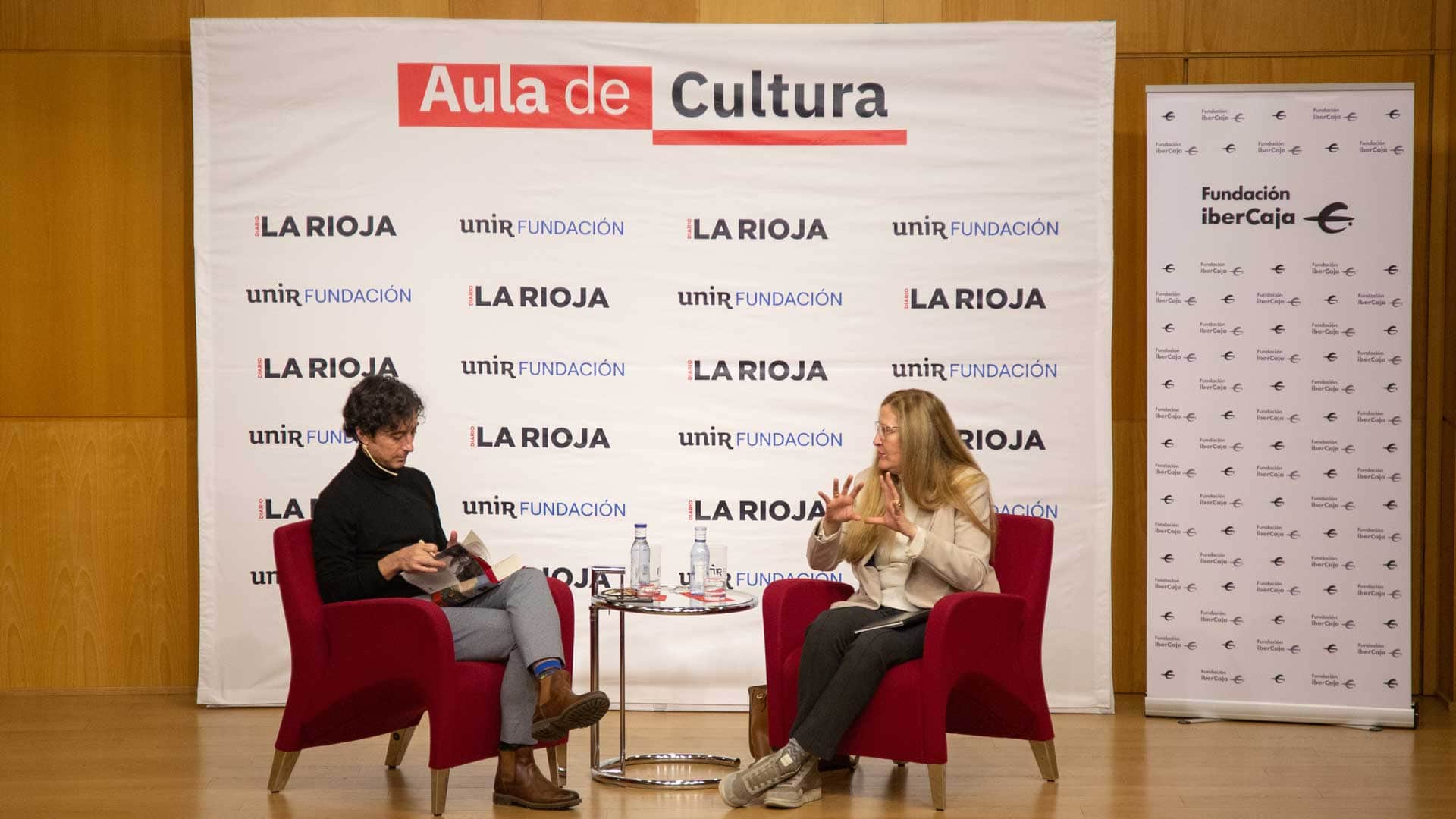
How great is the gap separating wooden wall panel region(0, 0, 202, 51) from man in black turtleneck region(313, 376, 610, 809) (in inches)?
90.0

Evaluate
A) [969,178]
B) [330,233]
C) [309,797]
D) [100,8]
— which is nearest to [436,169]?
[330,233]

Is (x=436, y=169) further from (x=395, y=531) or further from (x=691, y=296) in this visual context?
(x=395, y=531)

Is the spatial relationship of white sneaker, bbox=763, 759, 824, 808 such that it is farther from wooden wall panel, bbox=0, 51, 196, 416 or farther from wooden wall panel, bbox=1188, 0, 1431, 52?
wooden wall panel, bbox=1188, 0, 1431, 52

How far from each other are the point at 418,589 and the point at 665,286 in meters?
Answer: 1.80

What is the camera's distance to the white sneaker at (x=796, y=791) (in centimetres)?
415

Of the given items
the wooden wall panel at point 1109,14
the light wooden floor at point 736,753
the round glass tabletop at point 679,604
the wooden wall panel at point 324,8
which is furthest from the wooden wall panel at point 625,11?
the light wooden floor at point 736,753

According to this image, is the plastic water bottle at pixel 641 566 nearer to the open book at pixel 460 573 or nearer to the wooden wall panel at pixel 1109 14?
the open book at pixel 460 573

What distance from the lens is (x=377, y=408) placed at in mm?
4316

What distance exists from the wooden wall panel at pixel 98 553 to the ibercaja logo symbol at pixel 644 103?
5.56 feet

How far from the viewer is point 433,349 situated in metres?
5.59

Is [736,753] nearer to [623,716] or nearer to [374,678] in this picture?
[623,716]

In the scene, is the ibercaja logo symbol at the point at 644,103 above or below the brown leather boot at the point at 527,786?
above

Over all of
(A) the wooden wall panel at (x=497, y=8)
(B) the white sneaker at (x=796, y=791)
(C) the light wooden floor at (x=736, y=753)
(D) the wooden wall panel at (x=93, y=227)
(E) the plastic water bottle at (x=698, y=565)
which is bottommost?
(C) the light wooden floor at (x=736, y=753)

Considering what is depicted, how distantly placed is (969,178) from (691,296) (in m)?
1.19
